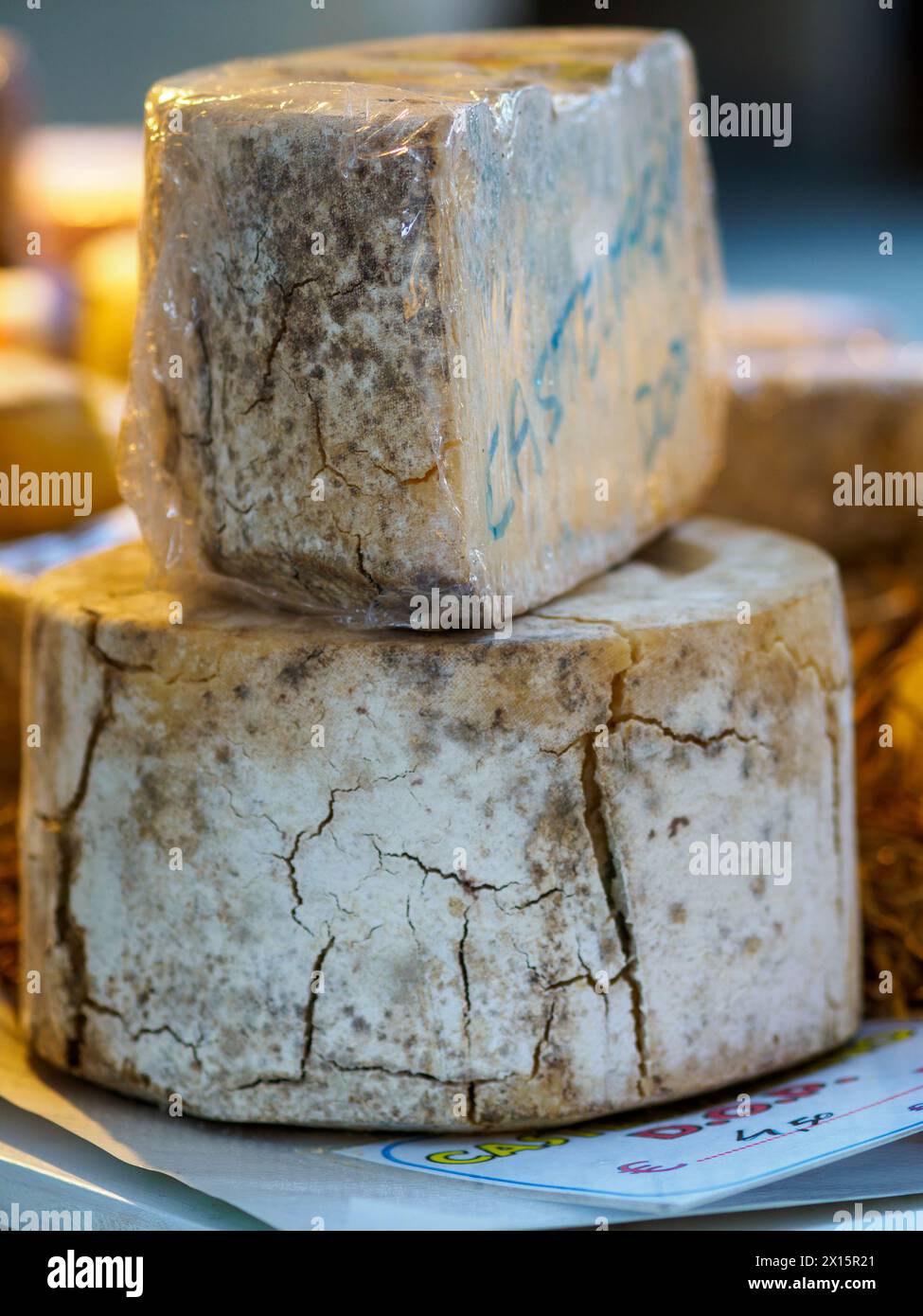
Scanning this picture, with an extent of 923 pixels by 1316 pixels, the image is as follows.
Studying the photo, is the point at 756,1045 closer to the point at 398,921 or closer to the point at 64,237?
the point at 398,921

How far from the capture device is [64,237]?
462 centimetres

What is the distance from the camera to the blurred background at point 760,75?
331 inches

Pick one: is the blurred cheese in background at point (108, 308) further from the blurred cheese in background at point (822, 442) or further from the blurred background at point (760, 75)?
the blurred background at point (760, 75)

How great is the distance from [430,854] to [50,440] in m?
1.50

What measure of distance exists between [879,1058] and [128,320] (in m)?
2.24

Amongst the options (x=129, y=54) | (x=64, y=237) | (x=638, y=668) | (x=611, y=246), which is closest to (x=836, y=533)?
(x=611, y=246)

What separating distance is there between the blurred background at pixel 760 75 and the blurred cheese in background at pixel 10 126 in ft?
5.97

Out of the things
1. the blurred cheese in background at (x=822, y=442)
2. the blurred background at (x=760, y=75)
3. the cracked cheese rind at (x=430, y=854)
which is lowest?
the cracked cheese rind at (x=430, y=854)

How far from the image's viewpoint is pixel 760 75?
11055 millimetres

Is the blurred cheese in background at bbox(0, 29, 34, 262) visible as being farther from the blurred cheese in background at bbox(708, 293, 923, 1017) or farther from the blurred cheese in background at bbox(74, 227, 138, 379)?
the blurred cheese in background at bbox(708, 293, 923, 1017)

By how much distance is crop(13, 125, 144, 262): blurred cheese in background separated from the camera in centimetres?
452

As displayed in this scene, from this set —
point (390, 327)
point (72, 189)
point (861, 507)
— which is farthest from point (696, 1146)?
point (72, 189)

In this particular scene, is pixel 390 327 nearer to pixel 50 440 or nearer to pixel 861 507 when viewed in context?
pixel 50 440

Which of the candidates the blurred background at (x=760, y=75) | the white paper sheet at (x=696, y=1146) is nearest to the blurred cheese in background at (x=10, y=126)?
the blurred background at (x=760, y=75)
